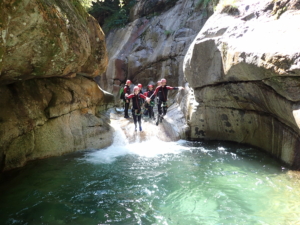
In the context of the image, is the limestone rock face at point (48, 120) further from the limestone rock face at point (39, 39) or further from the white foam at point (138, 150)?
the limestone rock face at point (39, 39)

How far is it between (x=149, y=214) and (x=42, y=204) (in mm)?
2346

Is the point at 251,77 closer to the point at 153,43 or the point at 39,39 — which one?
the point at 39,39

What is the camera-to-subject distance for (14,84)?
7.29m

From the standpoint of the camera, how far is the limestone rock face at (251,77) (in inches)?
217

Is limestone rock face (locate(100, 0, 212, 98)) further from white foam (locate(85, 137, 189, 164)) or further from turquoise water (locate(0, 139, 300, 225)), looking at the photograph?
turquoise water (locate(0, 139, 300, 225))

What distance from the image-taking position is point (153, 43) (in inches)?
746

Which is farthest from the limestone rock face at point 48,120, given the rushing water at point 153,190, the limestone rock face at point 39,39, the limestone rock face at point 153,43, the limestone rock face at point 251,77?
the limestone rock face at point 153,43

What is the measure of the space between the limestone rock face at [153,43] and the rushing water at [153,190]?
33.2 ft

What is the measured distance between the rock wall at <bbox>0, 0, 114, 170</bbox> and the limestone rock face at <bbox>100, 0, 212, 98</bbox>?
307 inches

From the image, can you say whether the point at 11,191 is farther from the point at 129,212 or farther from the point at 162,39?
the point at 162,39

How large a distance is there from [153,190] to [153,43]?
15.7 metres

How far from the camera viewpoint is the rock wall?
479cm

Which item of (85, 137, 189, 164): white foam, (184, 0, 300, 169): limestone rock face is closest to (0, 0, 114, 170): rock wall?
(85, 137, 189, 164): white foam

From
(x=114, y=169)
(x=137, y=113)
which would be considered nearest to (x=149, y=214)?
(x=114, y=169)
